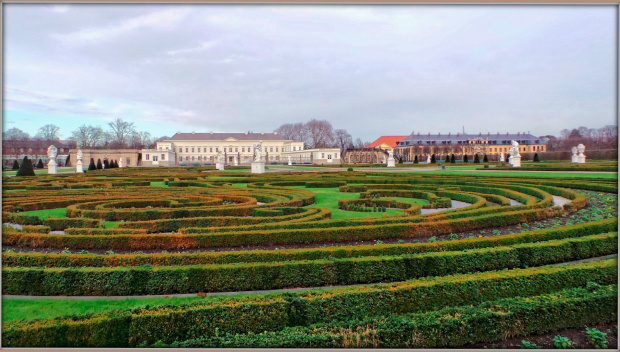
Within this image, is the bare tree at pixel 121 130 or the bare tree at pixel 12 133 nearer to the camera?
the bare tree at pixel 12 133

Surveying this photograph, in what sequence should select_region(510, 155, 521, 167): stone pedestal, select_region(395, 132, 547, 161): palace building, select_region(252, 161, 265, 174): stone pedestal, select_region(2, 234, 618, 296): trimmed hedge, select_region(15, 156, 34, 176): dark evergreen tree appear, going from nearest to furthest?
select_region(2, 234, 618, 296): trimmed hedge → select_region(15, 156, 34, 176): dark evergreen tree → select_region(252, 161, 265, 174): stone pedestal → select_region(510, 155, 521, 167): stone pedestal → select_region(395, 132, 547, 161): palace building

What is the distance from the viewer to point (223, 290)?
4102 millimetres

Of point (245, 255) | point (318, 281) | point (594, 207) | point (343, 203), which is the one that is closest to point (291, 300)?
point (318, 281)

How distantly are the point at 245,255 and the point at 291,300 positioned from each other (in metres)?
1.51

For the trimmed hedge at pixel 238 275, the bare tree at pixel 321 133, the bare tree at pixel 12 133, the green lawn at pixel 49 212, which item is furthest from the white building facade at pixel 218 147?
the trimmed hedge at pixel 238 275

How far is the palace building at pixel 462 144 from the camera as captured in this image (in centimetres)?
5991

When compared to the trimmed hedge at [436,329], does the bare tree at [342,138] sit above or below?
above

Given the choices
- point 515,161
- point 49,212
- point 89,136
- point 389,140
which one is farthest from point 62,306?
point 389,140

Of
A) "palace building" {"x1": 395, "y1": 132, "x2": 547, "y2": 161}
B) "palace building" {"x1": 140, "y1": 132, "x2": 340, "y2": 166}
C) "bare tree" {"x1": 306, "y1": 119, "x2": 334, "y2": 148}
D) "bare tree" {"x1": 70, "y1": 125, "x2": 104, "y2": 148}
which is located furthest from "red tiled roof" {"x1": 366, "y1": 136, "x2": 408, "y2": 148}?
"bare tree" {"x1": 70, "y1": 125, "x2": 104, "y2": 148}

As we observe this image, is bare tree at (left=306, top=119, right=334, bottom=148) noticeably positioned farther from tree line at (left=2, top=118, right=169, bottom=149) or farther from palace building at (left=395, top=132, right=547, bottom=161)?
tree line at (left=2, top=118, right=169, bottom=149)

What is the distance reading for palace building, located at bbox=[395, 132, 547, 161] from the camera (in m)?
59.9

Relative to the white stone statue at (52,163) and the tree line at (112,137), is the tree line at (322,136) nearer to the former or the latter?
the tree line at (112,137)

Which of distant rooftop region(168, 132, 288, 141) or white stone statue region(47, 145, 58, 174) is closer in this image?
white stone statue region(47, 145, 58, 174)

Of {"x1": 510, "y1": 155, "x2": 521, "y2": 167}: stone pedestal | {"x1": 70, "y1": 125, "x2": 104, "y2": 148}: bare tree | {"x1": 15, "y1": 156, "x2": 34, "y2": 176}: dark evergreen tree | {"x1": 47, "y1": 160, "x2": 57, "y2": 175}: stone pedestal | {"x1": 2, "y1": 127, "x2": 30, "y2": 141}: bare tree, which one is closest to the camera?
{"x1": 2, "y1": 127, "x2": 30, "y2": 141}: bare tree
